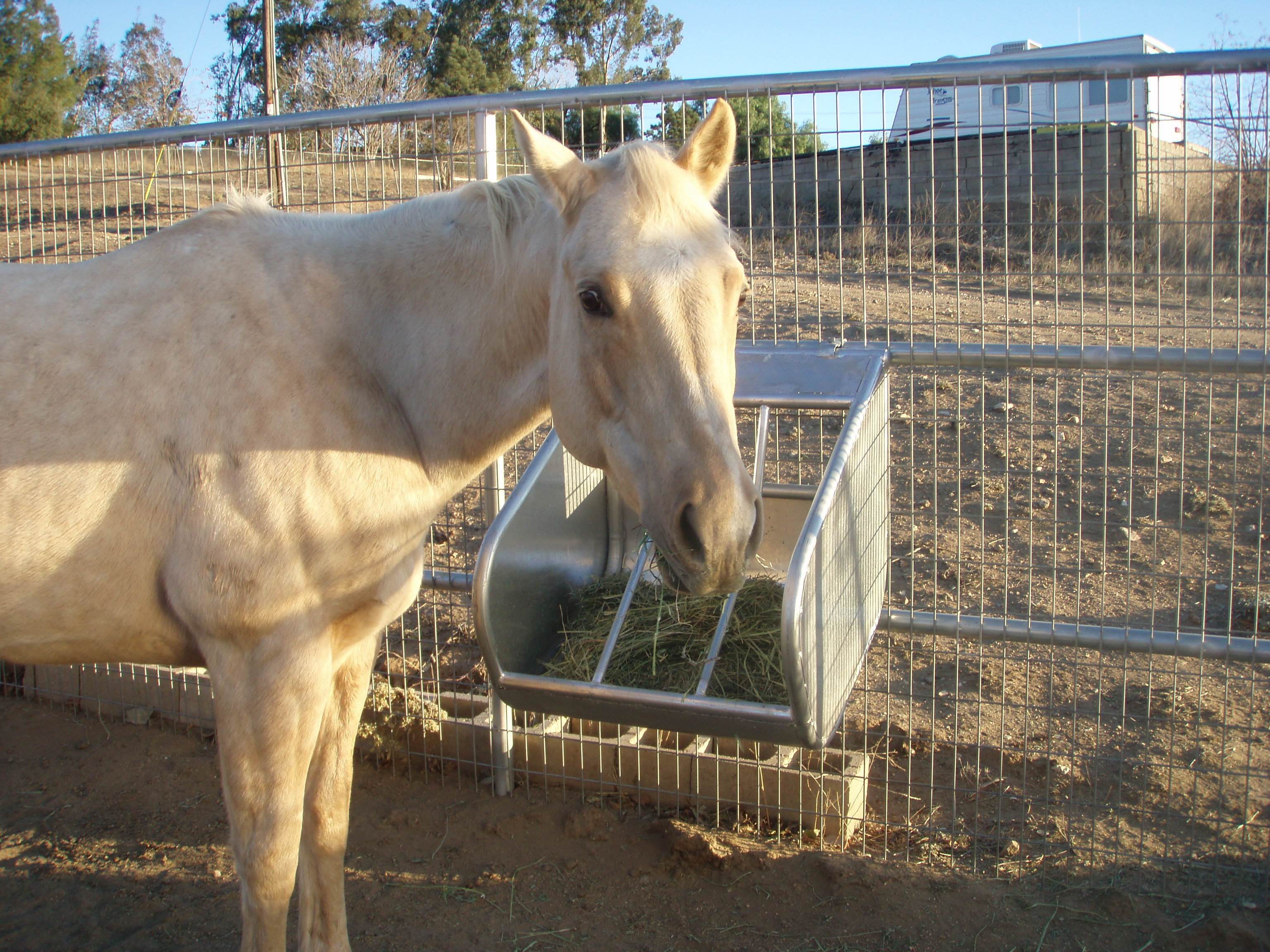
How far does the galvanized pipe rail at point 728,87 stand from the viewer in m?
2.51

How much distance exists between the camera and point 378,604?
240cm

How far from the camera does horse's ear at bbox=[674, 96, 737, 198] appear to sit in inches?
82.8

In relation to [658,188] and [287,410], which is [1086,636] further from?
[287,410]

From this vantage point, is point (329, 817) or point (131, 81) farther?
point (131, 81)

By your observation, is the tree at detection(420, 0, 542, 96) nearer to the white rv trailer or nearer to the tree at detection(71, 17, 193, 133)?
the tree at detection(71, 17, 193, 133)

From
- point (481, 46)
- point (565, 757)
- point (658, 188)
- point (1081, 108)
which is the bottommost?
point (565, 757)

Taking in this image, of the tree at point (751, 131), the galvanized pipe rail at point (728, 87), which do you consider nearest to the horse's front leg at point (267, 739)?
the tree at point (751, 131)

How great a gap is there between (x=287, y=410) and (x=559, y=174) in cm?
89

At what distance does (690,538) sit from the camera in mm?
1724

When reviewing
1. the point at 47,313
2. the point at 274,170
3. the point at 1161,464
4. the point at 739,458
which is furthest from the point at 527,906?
the point at 1161,464

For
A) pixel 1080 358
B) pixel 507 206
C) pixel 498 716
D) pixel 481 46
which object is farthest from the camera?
pixel 481 46

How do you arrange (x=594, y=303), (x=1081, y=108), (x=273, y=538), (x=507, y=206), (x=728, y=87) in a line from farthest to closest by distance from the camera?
(x=728, y=87), (x=1081, y=108), (x=507, y=206), (x=273, y=538), (x=594, y=303)

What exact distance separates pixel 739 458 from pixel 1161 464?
527 cm

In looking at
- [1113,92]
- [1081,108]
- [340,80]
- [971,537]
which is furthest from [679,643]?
[340,80]
